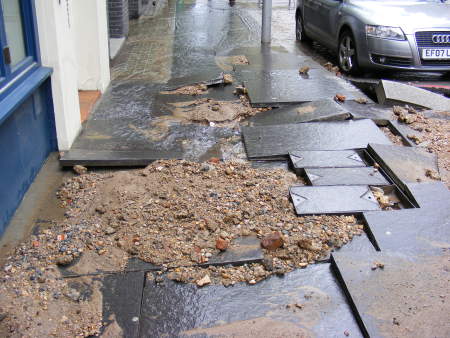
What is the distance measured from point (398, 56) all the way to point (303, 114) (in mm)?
2769

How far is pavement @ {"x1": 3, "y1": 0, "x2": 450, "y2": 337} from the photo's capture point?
118 inches

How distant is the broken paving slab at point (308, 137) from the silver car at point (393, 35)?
2.72 metres

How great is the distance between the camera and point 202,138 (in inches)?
223

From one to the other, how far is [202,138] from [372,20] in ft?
13.9

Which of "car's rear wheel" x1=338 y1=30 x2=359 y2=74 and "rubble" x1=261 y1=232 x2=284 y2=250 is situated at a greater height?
"car's rear wheel" x1=338 y1=30 x2=359 y2=74

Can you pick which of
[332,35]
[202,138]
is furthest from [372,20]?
[202,138]

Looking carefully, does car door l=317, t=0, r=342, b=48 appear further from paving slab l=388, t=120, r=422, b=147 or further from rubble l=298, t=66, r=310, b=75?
paving slab l=388, t=120, r=422, b=147

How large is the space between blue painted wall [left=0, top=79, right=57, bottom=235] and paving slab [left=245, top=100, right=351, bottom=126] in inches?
92.6

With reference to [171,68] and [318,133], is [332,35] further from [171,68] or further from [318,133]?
[318,133]

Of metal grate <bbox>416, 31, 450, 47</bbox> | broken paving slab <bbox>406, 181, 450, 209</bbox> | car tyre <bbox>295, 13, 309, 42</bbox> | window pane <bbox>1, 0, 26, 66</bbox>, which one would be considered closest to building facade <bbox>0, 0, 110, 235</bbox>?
window pane <bbox>1, 0, 26, 66</bbox>

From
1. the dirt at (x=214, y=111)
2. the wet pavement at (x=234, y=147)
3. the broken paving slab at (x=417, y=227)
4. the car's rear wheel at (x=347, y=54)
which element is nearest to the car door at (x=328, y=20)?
the car's rear wheel at (x=347, y=54)

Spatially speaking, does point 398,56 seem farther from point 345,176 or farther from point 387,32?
point 345,176

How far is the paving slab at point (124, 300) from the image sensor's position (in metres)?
2.99

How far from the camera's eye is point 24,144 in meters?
4.39
